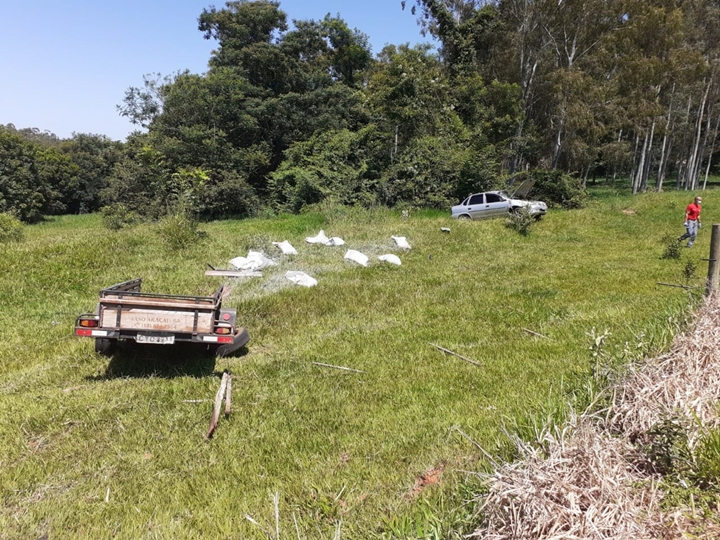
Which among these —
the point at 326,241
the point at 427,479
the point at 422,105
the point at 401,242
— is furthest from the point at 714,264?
the point at 422,105

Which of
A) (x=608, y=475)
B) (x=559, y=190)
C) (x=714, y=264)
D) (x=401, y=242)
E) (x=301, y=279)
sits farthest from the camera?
(x=559, y=190)

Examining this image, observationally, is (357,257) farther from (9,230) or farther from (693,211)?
(9,230)

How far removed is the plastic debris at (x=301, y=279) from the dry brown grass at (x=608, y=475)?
20.1 feet

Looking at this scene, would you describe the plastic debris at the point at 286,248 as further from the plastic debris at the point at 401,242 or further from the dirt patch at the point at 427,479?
the dirt patch at the point at 427,479

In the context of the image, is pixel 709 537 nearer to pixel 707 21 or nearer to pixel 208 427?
pixel 208 427

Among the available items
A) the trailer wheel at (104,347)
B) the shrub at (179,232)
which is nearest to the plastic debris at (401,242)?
the shrub at (179,232)

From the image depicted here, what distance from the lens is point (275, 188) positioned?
89.1 ft

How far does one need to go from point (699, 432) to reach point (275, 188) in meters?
26.6

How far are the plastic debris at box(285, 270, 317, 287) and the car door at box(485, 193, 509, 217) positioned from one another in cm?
1056

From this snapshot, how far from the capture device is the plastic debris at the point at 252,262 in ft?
32.2

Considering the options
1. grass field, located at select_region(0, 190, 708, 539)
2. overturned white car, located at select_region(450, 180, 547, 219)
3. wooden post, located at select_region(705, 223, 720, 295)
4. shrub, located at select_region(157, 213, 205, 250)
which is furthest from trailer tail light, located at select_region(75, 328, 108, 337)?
overturned white car, located at select_region(450, 180, 547, 219)

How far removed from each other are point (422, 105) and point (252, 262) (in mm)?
14871

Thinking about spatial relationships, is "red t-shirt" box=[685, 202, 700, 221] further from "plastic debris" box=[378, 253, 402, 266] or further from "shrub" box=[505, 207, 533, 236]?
"plastic debris" box=[378, 253, 402, 266]

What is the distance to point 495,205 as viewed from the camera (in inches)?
667
